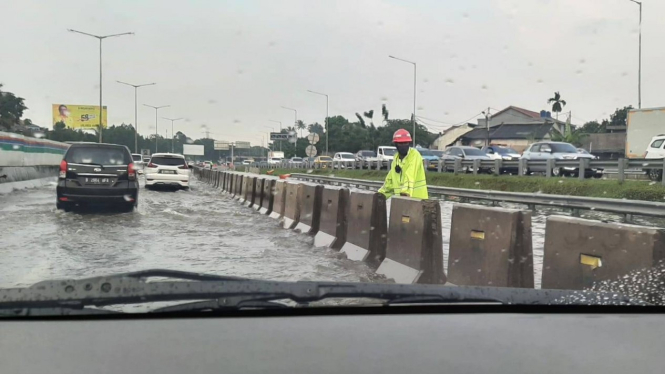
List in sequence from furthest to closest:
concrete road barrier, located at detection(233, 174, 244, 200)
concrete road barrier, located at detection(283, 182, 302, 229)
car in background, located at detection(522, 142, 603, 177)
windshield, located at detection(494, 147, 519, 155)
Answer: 1. windshield, located at detection(494, 147, 519, 155)
2. car in background, located at detection(522, 142, 603, 177)
3. concrete road barrier, located at detection(233, 174, 244, 200)
4. concrete road barrier, located at detection(283, 182, 302, 229)

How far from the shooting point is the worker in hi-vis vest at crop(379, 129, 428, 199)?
8.64 m

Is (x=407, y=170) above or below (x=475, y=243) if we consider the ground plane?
above

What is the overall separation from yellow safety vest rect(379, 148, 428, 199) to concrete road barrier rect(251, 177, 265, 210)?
9608 millimetres

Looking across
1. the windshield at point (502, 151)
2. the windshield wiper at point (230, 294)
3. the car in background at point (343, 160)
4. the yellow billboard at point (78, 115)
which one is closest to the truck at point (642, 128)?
the windshield at point (502, 151)

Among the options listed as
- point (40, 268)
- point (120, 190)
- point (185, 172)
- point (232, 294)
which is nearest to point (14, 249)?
point (40, 268)

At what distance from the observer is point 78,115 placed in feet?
174

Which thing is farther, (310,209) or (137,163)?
(137,163)

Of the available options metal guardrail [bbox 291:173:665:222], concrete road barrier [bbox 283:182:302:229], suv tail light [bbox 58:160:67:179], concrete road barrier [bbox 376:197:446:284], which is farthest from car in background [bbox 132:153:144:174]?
concrete road barrier [bbox 376:197:446:284]

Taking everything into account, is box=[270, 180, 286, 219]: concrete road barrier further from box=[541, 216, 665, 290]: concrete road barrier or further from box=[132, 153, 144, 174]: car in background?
box=[541, 216, 665, 290]: concrete road barrier

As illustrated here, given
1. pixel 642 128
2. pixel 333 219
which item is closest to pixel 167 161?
pixel 333 219

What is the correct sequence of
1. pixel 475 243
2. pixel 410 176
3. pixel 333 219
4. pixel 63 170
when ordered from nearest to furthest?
pixel 475 243 → pixel 410 176 → pixel 333 219 → pixel 63 170

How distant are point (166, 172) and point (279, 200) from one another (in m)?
13.1

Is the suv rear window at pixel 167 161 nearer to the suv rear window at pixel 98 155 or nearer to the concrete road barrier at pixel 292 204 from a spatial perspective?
the suv rear window at pixel 98 155

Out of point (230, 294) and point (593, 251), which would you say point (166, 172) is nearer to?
point (593, 251)
